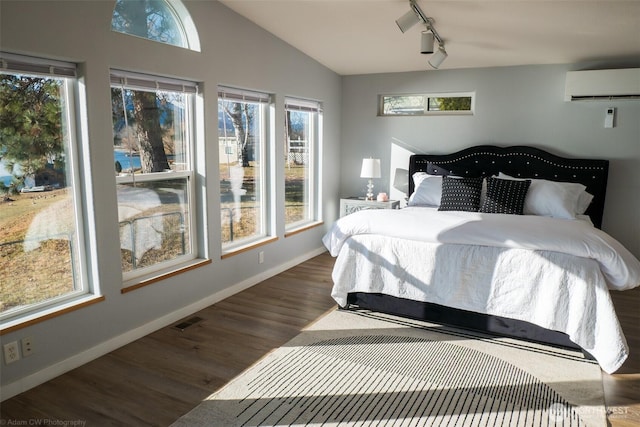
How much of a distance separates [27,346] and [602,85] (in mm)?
5091

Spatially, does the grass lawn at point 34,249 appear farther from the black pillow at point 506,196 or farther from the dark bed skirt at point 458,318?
the black pillow at point 506,196

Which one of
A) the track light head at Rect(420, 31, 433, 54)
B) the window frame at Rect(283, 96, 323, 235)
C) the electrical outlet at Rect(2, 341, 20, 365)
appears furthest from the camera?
the window frame at Rect(283, 96, 323, 235)

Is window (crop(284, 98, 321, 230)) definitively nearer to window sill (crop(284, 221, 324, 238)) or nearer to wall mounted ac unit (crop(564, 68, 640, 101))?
window sill (crop(284, 221, 324, 238))

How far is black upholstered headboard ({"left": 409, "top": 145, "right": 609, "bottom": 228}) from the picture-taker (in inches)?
182

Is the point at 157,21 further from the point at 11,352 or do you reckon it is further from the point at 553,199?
the point at 553,199

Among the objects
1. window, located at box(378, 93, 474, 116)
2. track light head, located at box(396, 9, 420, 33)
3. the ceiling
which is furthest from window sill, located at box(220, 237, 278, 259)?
track light head, located at box(396, 9, 420, 33)

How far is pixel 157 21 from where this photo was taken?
336cm

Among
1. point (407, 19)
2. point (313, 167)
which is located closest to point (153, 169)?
point (407, 19)

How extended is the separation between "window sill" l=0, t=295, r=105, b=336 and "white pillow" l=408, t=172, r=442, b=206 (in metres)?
3.10

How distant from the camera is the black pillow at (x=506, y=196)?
4.21 metres

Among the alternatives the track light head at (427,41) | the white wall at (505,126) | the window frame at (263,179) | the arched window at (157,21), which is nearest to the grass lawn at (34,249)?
the arched window at (157,21)

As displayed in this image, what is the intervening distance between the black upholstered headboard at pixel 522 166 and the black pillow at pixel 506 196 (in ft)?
2.05

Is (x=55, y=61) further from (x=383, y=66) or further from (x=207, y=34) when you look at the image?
A: (x=383, y=66)

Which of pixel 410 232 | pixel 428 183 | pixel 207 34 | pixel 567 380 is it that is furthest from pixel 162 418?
pixel 428 183
